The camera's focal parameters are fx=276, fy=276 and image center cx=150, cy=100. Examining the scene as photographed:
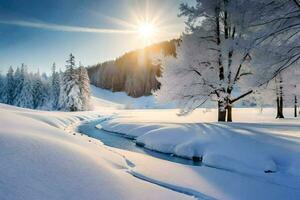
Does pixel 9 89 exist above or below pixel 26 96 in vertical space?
above

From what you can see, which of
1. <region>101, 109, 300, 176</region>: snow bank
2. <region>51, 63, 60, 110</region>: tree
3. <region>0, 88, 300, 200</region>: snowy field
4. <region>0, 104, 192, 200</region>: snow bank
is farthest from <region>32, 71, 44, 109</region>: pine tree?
<region>0, 104, 192, 200</region>: snow bank

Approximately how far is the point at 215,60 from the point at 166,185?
441 inches

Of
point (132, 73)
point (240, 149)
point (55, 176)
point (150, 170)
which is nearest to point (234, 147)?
point (240, 149)

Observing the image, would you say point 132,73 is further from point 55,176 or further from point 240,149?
point 55,176

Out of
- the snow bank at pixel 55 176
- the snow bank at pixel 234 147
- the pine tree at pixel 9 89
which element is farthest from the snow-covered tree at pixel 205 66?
the pine tree at pixel 9 89

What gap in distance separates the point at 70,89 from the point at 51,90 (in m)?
24.7

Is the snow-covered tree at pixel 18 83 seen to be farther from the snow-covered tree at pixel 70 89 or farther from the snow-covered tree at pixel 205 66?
the snow-covered tree at pixel 205 66

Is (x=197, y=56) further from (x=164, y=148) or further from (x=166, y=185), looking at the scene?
(x=166, y=185)

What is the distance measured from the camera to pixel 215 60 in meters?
16.9

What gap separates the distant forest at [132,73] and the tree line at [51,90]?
46.6m

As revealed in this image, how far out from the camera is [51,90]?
76.2m

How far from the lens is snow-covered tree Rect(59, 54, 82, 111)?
54.3 m

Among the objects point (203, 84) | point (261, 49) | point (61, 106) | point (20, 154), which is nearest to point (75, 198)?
point (20, 154)

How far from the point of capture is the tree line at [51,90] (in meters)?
54.9
